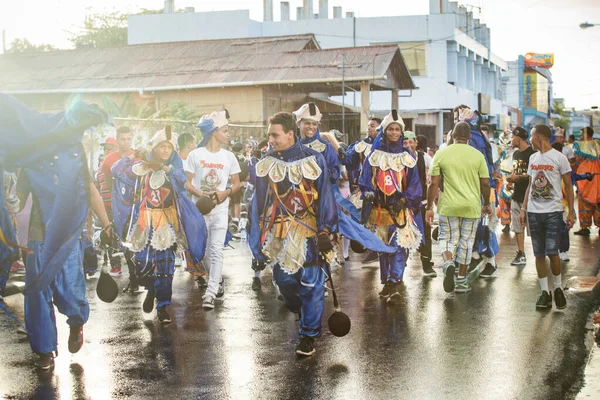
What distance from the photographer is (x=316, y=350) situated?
7.54 meters

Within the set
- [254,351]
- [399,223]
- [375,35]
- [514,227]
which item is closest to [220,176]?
[399,223]

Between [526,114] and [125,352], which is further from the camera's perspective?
[526,114]

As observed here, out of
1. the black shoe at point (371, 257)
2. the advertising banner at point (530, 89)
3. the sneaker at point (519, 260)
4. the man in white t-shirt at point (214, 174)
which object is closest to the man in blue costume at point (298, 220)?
the man in white t-shirt at point (214, 174)

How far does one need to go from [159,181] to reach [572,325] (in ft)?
14.6

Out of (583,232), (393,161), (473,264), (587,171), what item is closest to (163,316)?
(393,161)

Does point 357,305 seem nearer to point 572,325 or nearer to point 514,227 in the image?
point 572,325

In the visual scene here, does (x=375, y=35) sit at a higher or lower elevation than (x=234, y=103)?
higher

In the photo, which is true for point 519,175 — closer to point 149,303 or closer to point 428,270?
point 428,270

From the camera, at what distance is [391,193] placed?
10094 mm

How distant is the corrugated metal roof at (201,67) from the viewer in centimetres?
2688

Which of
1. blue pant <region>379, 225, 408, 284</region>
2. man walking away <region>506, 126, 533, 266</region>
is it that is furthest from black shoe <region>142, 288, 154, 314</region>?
man walking away <region>506, 126, 533, 266</region>

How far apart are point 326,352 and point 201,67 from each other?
23.1 m

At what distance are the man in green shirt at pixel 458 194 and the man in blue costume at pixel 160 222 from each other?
2858mm

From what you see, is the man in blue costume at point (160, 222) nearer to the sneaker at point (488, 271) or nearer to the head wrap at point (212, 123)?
the head wrap at point (212, 123)
